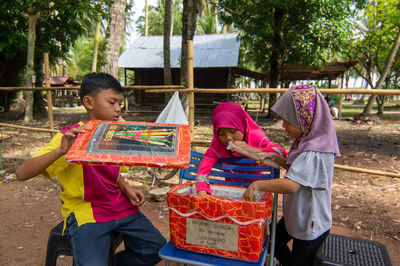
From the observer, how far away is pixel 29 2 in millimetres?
8977

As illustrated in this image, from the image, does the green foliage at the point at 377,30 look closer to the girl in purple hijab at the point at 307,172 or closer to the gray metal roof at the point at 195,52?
the gray metal roof at the point at 195,52

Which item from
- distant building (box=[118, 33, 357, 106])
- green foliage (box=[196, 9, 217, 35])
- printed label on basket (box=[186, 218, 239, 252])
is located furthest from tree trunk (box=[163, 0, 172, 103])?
green foliage (box=[196, 9, 217, 35])

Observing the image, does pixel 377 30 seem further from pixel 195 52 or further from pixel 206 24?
pixel 206 24

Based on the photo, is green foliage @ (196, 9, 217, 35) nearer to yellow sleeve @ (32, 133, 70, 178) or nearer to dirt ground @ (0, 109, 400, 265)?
dirt ground @ (0, 109, 400, 265)

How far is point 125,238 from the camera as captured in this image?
1698 mm

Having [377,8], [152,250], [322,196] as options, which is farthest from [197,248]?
[377,8]

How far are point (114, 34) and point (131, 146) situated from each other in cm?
605

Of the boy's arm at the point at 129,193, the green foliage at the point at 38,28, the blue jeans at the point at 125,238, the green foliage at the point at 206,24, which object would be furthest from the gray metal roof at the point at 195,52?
the blue jeans at the point at 125,238

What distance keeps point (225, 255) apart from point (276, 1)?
7.97 metres

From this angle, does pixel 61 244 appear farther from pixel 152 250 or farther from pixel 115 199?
pixel 152 250

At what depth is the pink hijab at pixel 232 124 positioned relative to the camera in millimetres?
1734

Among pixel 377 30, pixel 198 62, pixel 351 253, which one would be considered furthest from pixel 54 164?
pixel 377 30

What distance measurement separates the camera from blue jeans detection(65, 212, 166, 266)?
1.45 m

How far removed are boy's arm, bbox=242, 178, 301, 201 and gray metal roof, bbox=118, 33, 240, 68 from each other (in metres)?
12.5
